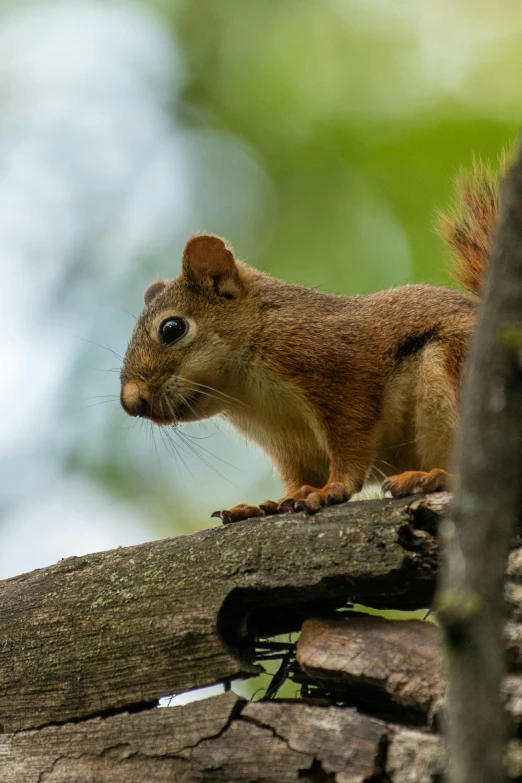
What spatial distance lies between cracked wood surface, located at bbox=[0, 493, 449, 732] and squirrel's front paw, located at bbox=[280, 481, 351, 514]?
0.05 m

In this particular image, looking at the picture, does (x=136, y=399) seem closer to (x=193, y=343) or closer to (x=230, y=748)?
(x=193, y=343)

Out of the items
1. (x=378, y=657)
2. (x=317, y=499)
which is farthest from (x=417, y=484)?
(x=378, y=657)

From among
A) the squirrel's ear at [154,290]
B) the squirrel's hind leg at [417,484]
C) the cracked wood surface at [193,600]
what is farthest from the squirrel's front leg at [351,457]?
the squirrel's ear at [154,290]

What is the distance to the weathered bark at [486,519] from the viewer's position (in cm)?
74

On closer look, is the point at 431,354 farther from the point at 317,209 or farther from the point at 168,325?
the point at 317,209

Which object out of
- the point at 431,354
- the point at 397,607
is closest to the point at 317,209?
the point at 431,354

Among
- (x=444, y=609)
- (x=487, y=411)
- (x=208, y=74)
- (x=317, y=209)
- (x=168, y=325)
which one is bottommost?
(x=444, y=609)

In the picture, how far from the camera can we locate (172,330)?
337 centimetres

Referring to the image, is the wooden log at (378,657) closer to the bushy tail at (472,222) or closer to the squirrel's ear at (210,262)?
the bushy tail at (472,222)

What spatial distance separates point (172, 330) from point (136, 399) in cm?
32

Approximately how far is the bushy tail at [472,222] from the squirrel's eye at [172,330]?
39.3 inches

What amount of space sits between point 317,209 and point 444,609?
4.27 m

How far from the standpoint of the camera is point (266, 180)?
500 centimetres

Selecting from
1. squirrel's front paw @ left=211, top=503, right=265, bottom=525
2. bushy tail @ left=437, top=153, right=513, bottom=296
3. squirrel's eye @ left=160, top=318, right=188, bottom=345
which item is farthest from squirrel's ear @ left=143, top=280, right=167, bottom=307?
squirrel's front paw @ left=211, top=503, right=265, bottom=525
